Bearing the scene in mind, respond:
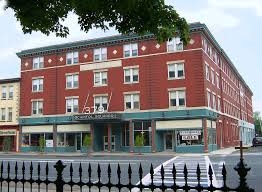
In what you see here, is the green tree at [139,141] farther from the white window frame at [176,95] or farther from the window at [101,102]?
the window at [101,102]

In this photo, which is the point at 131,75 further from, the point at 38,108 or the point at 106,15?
the point at 106,15

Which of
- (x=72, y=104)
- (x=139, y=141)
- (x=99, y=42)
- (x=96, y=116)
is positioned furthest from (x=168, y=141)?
(x=99, y=42)

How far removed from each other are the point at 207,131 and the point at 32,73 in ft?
88.8

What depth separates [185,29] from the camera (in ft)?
28.1

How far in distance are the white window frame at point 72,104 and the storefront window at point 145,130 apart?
9126 mm

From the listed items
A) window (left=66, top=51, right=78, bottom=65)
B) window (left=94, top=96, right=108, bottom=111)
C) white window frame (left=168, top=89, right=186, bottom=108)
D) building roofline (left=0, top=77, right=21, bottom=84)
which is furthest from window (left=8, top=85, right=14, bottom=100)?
white window frame (left=168, top=89, right=186, bottom=108)

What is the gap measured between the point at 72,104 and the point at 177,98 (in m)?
15.0

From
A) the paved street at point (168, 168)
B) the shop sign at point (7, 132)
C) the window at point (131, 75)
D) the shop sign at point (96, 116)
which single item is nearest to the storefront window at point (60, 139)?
the shop sign at point (96, 116)

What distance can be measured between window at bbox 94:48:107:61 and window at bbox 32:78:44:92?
9.47 metres

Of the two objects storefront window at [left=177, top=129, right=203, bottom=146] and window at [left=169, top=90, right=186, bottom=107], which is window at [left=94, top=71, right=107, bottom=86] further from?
storefront window at [left=177, top=129, right=203, bottom=146]

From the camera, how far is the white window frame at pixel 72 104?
1953 inches

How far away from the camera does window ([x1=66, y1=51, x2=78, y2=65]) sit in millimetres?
50844

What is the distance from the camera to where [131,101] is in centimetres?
4575

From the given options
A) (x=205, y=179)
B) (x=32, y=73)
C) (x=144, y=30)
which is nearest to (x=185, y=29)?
(x=144, y=30)
